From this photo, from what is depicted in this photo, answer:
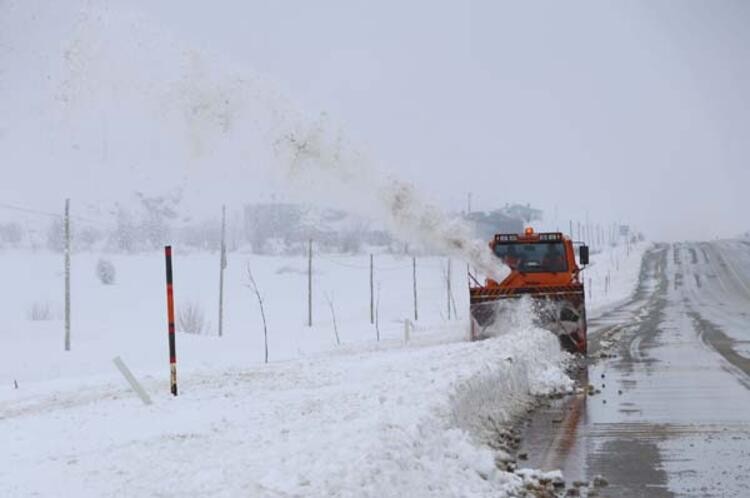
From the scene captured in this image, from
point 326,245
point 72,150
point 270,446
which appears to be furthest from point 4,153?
point 270,446

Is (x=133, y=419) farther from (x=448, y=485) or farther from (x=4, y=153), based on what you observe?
(x=4, y=153)

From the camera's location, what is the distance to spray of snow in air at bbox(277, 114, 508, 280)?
2156 cm

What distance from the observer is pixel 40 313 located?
4169 cm

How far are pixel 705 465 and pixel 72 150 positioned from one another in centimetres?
4121

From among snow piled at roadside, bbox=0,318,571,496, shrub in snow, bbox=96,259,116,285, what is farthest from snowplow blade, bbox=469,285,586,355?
shrub in snow, bbox=96,259,116,285

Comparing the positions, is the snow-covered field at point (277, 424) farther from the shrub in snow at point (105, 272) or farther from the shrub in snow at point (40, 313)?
the shrub in snow at point (105, 272)

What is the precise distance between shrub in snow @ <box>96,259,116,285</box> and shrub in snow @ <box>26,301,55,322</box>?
16.5 metres

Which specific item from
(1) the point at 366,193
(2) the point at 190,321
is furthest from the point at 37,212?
(1) the point at 366,193

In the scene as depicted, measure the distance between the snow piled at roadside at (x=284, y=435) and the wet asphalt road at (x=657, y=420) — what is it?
80 centimetres

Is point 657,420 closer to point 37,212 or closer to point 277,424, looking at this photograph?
point 277,424

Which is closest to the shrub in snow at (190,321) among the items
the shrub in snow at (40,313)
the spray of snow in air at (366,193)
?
the shrub in snow at (40,313)

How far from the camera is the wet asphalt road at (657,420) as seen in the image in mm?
8412

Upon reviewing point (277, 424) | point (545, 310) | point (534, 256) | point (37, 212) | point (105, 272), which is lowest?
point (277, 424)

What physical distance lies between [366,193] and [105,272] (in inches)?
1642
